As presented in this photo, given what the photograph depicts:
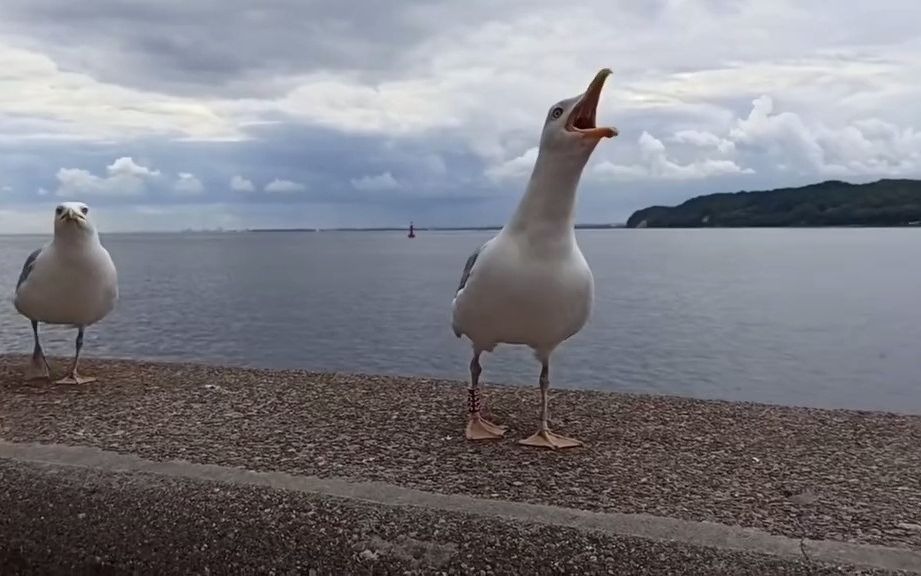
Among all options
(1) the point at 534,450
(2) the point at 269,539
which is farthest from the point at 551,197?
(2) the point at 269,539

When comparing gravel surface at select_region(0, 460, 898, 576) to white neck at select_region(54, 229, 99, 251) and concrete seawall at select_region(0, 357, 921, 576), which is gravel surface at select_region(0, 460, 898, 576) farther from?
white neck at select_region(54, 229, 99, 251)

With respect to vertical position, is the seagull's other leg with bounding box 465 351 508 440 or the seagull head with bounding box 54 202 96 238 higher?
the seagull head with bounding box 54 202 96 238

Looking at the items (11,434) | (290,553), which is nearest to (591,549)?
(290,553)

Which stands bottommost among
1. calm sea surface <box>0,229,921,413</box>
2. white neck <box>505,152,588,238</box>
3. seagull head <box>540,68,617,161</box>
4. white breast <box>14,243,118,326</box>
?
calm sea surface <box>0,229,921,413</box>

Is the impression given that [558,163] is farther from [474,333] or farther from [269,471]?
[269,471]

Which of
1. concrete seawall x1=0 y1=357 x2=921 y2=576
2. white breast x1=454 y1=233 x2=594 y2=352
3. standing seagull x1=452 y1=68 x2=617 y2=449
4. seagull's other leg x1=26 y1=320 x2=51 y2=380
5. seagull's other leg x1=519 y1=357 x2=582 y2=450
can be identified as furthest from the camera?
seagull's other leg x1=26 y1=320 x2=51 y2=380

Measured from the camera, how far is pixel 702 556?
4.23m

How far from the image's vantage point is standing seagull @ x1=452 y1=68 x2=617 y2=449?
18.9 feet

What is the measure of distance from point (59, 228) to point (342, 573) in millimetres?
5645

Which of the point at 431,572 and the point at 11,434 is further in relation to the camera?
the point at 11,434

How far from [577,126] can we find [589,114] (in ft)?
0.35

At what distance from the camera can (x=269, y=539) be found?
4625 millimetres

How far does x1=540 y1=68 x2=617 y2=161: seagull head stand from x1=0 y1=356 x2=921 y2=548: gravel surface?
2.14m

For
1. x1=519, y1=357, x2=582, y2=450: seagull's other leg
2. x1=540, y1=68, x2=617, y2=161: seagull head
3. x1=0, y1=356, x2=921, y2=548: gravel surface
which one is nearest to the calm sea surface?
x1=0, y1=356, x2=921, y2=548: gravel surface
